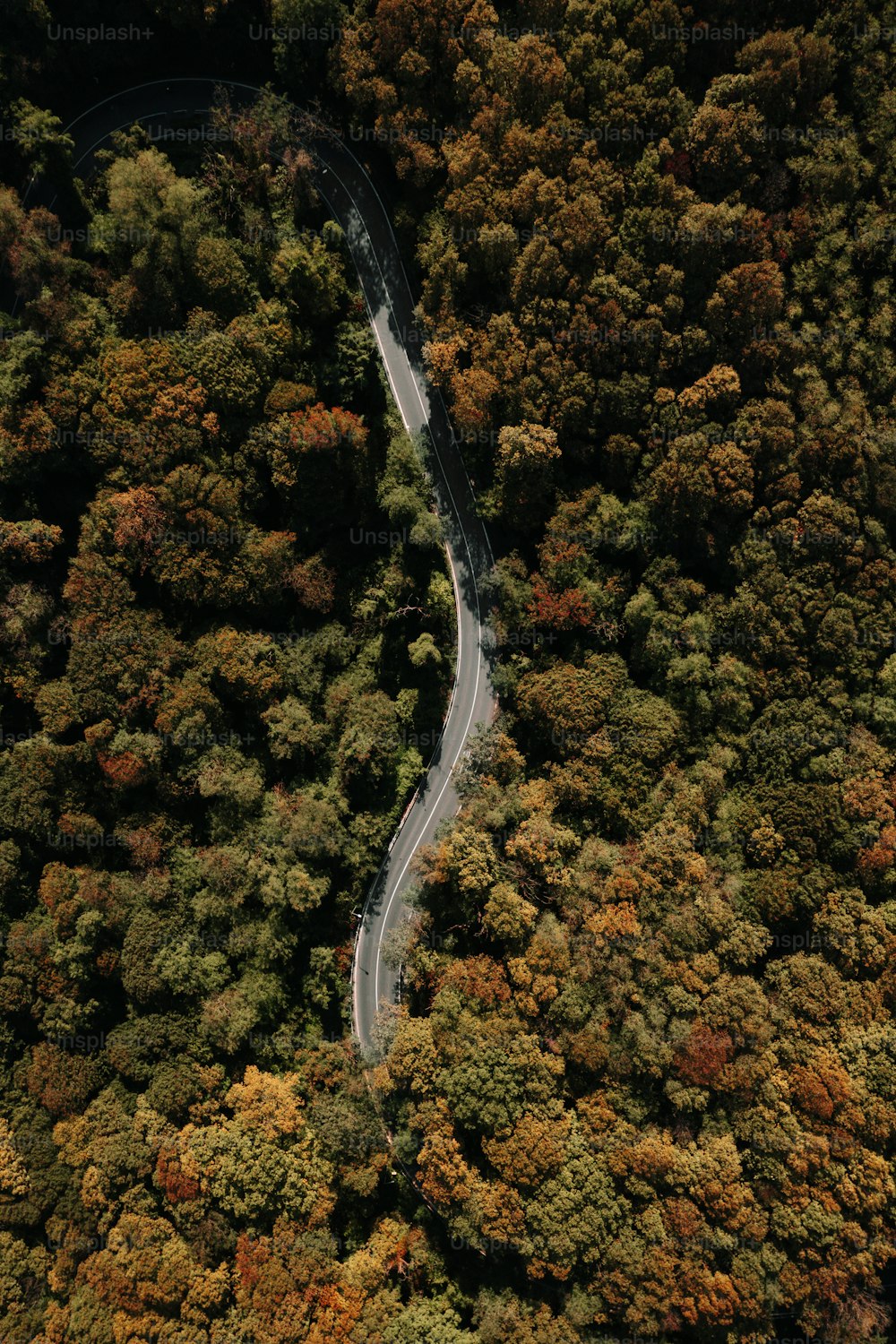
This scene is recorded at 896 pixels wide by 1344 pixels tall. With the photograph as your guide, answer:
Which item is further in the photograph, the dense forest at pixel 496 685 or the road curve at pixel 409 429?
the road curve at pixel 409 429

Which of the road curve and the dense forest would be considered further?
the road curve

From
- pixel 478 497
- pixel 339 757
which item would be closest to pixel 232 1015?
pixel 339 757

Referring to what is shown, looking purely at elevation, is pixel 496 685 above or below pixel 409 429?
below

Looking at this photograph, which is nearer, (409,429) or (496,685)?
(496,685)
